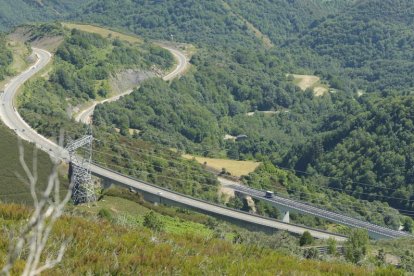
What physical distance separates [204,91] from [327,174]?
56.8 metres

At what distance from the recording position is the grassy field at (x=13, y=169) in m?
54.1

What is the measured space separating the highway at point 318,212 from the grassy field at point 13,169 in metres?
28.8

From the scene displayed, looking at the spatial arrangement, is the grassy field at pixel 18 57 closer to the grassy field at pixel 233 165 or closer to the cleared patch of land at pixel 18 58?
the cleared patch of land at pixel 18 58

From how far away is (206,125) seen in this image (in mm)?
→ 147750

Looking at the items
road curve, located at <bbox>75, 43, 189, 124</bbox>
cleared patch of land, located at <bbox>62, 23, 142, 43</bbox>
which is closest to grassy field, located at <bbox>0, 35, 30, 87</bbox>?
road curve, located at <bbox>75, 43, 189, 124</bbox>

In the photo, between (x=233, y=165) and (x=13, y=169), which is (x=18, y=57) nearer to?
(x=233, y=165)

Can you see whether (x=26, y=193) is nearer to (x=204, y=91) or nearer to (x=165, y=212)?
(x=165, y=212)

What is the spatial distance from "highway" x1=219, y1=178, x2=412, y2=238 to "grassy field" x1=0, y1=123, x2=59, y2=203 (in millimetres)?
28838

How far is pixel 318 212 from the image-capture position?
80.8 meters

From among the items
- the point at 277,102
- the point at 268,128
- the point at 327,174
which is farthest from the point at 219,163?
the point at 277,102

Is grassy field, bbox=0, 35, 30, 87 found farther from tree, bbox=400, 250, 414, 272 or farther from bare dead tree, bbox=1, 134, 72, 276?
bare dead tree, bbox=1, 134, 72, 276

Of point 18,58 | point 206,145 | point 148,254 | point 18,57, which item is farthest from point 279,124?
point 148,254

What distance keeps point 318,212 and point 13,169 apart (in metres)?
36.8

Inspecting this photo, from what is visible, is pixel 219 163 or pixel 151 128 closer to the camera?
pixel 219 163
